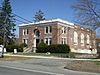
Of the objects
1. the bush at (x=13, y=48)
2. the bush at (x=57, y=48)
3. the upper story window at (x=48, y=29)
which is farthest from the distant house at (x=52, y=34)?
the bush at (x=57, y=48)

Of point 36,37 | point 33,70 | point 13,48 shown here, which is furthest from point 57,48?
point 33,70

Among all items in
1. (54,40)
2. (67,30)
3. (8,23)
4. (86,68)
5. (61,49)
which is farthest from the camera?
(8,23)

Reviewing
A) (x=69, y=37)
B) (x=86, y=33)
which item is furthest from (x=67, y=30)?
(x=86, y=33)

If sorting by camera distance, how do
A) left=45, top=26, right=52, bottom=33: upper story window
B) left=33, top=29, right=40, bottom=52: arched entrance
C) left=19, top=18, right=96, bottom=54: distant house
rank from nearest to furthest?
left=19, top=18, right=96, bottom=54: distant house
left=45, top=26, right=52, bottom=33: upper story window
left=33, top=29, right=40, bottom=52: arched entrance

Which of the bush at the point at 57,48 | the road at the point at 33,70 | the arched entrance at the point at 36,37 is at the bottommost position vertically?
the road at the point at 33,70

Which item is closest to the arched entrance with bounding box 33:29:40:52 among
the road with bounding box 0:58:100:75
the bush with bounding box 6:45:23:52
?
the bush with bounding box 6:45:23:52

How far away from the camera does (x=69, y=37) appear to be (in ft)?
205

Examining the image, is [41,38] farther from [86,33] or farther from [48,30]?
[86,33]

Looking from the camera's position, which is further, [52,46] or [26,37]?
[26,37]

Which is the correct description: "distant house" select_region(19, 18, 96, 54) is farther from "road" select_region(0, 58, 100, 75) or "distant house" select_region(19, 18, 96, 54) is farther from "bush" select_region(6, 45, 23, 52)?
"road" select_region(0, 58, 100, 75)

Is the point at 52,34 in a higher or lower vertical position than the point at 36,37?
higher

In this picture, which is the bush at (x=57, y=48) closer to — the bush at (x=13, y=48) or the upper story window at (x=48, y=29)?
the upper story window at (x=48, y=29)

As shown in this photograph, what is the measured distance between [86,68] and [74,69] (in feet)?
3.22

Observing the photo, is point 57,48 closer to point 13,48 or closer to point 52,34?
point 52,34
